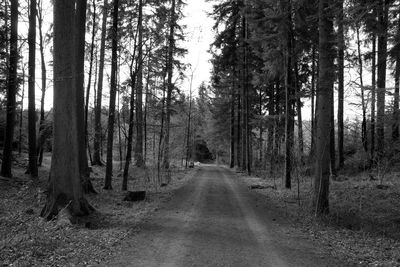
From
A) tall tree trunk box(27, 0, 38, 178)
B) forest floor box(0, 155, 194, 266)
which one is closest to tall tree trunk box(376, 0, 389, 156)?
forest floor box(0, 155, 194, 266)

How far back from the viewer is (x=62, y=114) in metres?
8.27

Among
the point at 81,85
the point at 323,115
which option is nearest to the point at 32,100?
the point at 81,85

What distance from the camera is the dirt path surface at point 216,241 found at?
18.7 feet

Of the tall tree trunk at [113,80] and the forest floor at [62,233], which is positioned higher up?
the tall tree trunk at [113,80]

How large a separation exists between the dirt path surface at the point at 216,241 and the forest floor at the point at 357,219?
679 mm

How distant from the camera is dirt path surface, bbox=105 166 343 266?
5711mm

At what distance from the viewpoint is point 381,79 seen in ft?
51.0

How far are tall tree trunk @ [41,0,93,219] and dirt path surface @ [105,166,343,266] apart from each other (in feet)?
6.88

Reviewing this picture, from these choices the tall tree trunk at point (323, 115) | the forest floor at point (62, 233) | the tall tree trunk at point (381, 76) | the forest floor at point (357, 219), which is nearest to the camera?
the forest floor at point (62, 233)

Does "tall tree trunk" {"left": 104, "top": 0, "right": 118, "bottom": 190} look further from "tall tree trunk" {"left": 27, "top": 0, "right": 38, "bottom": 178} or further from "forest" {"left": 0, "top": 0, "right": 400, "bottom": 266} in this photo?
"tall tree trunk" {"left": 27, "top": 0, "right": 38, "bottom": 178}

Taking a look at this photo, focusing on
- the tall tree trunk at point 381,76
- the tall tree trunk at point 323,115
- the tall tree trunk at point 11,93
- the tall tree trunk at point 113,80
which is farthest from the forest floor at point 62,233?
the tall tree trunk at point 381,76

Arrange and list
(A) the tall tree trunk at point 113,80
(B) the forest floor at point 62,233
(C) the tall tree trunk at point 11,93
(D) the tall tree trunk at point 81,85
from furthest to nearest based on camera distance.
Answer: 1. (C) the tall tree trunk at point 11,93
2. (A) the tall tree trunk at point 113,80
3. (D) the tall tree trunk at point 81,85
4. (B) the forest floor at point 62,233

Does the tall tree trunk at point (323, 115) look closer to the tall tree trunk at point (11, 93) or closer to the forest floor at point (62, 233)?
the forest floor at point (62, 233)

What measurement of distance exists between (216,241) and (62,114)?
4895 millimetres
